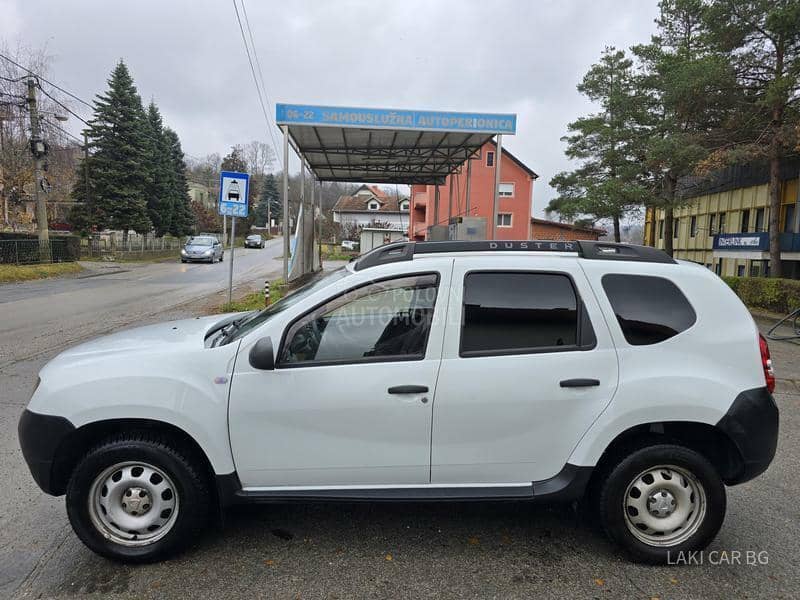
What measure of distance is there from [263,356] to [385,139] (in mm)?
13421

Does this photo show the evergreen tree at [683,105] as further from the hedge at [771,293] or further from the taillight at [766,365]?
the taillight at [766,365]

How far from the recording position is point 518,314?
294 cm

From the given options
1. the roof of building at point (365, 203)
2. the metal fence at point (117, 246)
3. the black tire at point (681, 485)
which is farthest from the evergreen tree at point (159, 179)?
the black tire at point (681, 485)

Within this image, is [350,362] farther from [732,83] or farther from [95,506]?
[732,83]

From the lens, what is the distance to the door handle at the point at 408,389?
9.05 ft

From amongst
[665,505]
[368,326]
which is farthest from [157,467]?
[665,505]

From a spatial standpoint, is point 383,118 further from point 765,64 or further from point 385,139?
point 765,64

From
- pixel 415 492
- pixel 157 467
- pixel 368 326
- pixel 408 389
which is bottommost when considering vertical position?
pixel 415 492

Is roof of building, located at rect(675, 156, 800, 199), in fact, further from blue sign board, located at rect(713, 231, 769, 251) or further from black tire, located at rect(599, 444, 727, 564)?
black tire, located at rect(599, 444, 727, 564)

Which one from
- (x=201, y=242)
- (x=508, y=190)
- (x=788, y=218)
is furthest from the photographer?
(x=508, y=190)

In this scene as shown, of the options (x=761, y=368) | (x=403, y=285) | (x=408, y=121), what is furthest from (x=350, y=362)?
(x=408, y=121)

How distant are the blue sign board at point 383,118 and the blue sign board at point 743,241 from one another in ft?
49.8

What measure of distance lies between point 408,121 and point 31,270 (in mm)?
18213

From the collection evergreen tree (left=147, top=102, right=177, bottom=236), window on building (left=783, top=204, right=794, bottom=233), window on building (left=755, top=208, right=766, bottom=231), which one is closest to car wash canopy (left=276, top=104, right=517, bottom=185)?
window on building (left=783, top=204, right=794, bottom=233)
